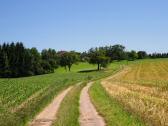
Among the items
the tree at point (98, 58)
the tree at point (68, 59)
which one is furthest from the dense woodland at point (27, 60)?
the tree at point (68, 59)

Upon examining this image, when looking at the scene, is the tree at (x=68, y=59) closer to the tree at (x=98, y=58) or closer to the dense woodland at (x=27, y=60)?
the dense woodland at (x=27, y=60)

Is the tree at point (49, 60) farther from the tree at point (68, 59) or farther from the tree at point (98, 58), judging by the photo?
the tree at point (98, 58)

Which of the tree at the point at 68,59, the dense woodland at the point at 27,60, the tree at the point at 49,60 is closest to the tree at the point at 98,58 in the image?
the dense woodland at the point at 27,60

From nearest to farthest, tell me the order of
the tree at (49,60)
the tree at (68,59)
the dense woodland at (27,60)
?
the dense woodland at (27,60) → the tree at (49,60) → the tree at (68,59)

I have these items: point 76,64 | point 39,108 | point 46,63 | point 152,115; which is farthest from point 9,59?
point 152,115

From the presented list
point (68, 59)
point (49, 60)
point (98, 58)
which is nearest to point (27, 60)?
point (49, 60)

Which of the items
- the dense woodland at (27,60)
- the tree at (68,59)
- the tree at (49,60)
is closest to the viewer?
the dense woodland at (27,60)

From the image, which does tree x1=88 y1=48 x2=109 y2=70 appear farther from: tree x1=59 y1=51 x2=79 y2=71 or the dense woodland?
tree x1=59 y1=51 x2=79 y2=71

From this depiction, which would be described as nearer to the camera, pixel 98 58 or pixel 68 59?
pixel 98 58

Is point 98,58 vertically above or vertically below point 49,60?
above

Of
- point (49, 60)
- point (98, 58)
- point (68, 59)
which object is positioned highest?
point (68, 59)

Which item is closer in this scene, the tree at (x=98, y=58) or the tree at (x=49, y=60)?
the tree at (x=49, y=60)

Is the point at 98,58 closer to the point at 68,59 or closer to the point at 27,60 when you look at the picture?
the point at 68,59

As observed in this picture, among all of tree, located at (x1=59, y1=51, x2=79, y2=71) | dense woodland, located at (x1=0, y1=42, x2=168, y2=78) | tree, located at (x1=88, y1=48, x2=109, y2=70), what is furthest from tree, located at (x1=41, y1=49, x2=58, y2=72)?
tree, located at (x1=88, y1=48, x2=109, y2=70)
